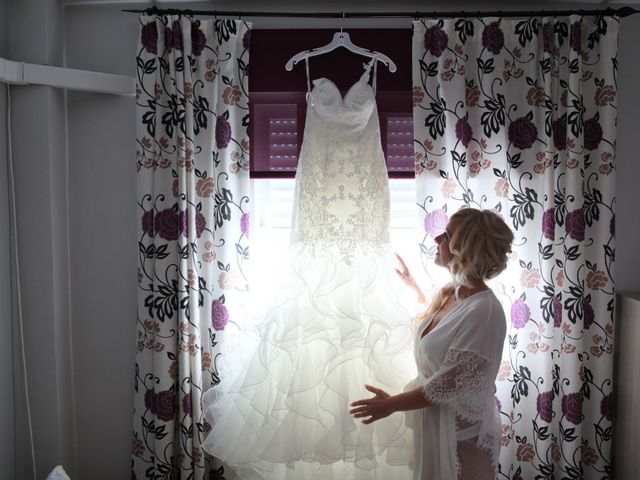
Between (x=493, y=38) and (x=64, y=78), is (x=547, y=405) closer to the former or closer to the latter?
(x=493, y=38)

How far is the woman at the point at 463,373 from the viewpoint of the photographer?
1711 mm

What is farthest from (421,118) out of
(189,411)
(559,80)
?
(189,411)

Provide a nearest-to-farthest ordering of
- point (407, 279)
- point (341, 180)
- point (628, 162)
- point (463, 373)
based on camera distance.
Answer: point (463, 373)
point (341, 180)
point (407, 279)
point (628, 162)

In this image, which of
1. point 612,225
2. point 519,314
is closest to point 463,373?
point 519,314

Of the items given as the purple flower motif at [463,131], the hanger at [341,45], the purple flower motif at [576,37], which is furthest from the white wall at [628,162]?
the hanger at [341,45]

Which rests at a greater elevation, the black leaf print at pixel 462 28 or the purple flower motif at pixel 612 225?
the black leaf print at pixel 462 28

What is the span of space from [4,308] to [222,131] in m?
1.15

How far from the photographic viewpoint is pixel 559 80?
7.44 ft

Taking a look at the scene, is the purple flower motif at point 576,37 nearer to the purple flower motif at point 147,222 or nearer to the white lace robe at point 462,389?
the white lace robe at point 462,389

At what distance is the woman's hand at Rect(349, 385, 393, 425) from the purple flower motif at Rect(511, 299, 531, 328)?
0.78 metres

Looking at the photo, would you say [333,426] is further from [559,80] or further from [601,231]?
[559,80]

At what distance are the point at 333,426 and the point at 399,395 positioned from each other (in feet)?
0.91

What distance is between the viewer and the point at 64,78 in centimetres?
221

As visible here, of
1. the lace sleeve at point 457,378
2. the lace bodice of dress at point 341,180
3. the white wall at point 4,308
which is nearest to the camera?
the lace sleeve at point 457,378
